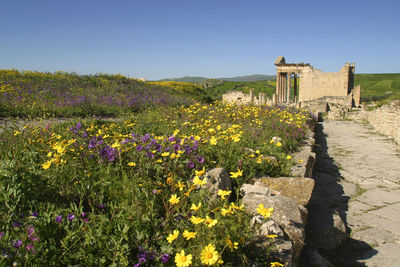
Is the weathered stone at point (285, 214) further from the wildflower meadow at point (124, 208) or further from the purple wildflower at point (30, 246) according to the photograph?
the purple wildflower at point (30, 246)

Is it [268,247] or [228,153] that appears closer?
[268,247]

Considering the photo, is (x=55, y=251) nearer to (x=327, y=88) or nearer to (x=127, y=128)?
(x=127, y=128)

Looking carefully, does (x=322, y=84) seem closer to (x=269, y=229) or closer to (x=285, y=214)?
(x=285, y=214)

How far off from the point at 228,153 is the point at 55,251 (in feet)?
8.29

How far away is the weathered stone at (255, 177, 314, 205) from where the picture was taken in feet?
11.4

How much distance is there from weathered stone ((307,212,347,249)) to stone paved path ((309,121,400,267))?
96 millimetres

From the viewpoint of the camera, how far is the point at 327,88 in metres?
29.0

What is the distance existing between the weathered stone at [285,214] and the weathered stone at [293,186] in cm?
56

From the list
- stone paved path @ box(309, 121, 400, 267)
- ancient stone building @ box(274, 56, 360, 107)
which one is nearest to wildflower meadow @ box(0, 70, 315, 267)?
stone paved path @ box(309, 121, 400, 267)

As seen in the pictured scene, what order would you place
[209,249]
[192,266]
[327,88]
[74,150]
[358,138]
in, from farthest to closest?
[327,88]
[358,138]
[74,150]
[192,266]
[209,249]

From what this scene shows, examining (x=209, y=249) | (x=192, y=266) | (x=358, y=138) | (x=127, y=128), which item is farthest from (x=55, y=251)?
(x=358, y=138)

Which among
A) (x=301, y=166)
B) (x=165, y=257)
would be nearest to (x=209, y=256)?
(x=165, y=257)

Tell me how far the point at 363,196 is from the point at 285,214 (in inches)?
117

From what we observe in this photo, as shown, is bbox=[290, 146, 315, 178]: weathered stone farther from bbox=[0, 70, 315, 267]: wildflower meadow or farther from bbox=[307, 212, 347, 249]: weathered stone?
bbox=[307, 212, 347, 249]: weathered stone
